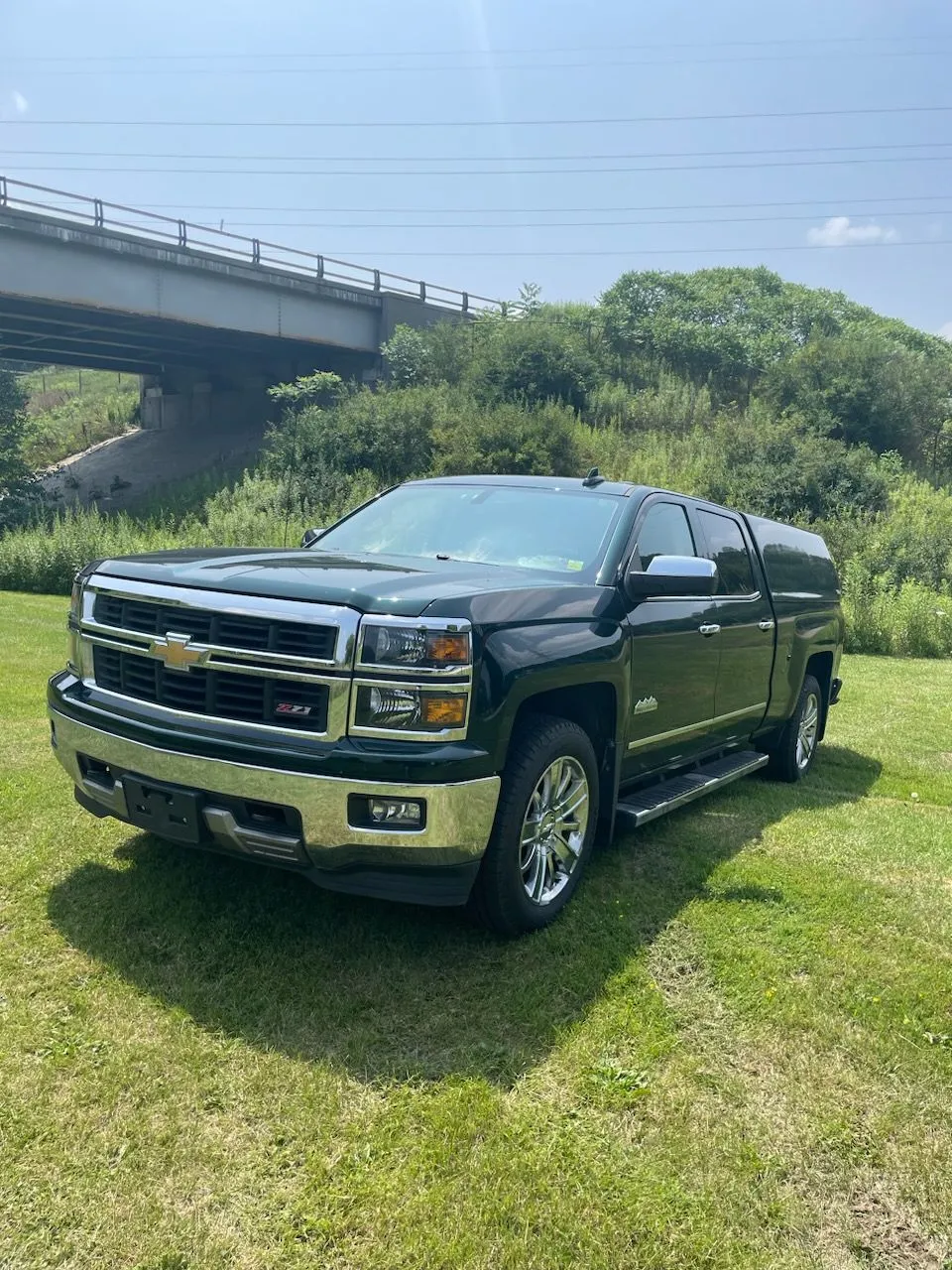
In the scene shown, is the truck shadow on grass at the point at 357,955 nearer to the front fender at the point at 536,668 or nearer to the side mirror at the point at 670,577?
the front fender at the point at 536,668

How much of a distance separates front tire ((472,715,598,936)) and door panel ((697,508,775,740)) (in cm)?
162

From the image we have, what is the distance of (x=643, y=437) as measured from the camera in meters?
28.6

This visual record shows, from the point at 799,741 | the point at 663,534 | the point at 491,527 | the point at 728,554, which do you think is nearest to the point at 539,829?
the point at 491,527

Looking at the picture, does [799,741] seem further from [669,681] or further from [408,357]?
[408,357]

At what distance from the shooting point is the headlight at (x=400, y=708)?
10.5 ft

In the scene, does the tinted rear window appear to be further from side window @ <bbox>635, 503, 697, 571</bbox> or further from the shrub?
the shrub

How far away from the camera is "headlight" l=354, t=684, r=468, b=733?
3.20 m

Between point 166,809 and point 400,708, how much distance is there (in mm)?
969

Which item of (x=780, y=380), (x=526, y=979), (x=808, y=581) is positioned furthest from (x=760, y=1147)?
(x=780, y=380)

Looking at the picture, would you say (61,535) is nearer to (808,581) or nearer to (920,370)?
(808,581)

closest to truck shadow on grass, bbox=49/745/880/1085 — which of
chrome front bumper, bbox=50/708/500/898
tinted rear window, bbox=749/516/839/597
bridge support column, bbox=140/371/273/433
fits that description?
chrome front bumper, bbox=50/708/500/898

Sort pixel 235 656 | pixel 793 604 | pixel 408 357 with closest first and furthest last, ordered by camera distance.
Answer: pixel 235 656 → pixel 793 604 → pixel 408 357

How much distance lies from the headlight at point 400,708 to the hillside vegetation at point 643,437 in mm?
14186

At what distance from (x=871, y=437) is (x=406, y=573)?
3019 cm
